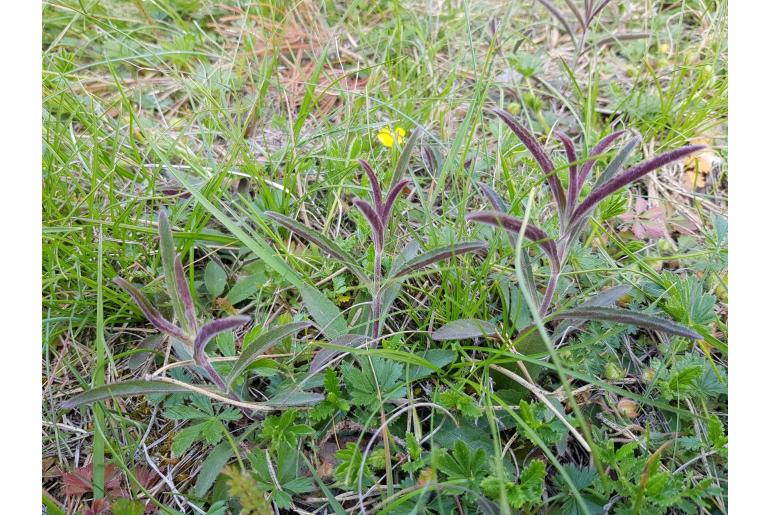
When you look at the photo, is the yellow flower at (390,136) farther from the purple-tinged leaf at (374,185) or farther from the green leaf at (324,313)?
the green leaf at (324,313)

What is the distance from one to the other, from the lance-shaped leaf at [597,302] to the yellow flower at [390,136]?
0.93 m

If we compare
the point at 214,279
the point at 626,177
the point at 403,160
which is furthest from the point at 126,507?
the point at 626,177

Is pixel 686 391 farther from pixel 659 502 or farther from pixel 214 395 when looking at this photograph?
pixel 214 395

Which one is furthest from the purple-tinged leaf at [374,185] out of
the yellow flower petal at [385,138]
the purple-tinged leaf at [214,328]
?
the yellow flower petal at [385,138]

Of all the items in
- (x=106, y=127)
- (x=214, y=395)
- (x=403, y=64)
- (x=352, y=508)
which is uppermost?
(x=403, y=64)

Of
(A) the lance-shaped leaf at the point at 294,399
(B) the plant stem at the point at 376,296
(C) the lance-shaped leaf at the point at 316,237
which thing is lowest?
(A) the lance-shaped leaf at the point at 294,399

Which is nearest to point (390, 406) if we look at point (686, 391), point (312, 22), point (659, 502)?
point (659, 502)

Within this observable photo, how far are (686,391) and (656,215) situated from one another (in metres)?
0.80

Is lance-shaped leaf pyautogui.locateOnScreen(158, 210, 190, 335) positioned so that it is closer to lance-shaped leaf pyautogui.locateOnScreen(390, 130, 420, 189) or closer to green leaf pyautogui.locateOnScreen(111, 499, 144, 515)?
green leaf pyautogui.locateOnScreen(111, 499, 144, 515)

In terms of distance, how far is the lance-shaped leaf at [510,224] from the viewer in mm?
1346

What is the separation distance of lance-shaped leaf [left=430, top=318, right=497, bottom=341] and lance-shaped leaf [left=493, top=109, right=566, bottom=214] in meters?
0.42

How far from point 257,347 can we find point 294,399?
21 cm

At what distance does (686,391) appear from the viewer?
5.24 ft

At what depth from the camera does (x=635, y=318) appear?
142cm
